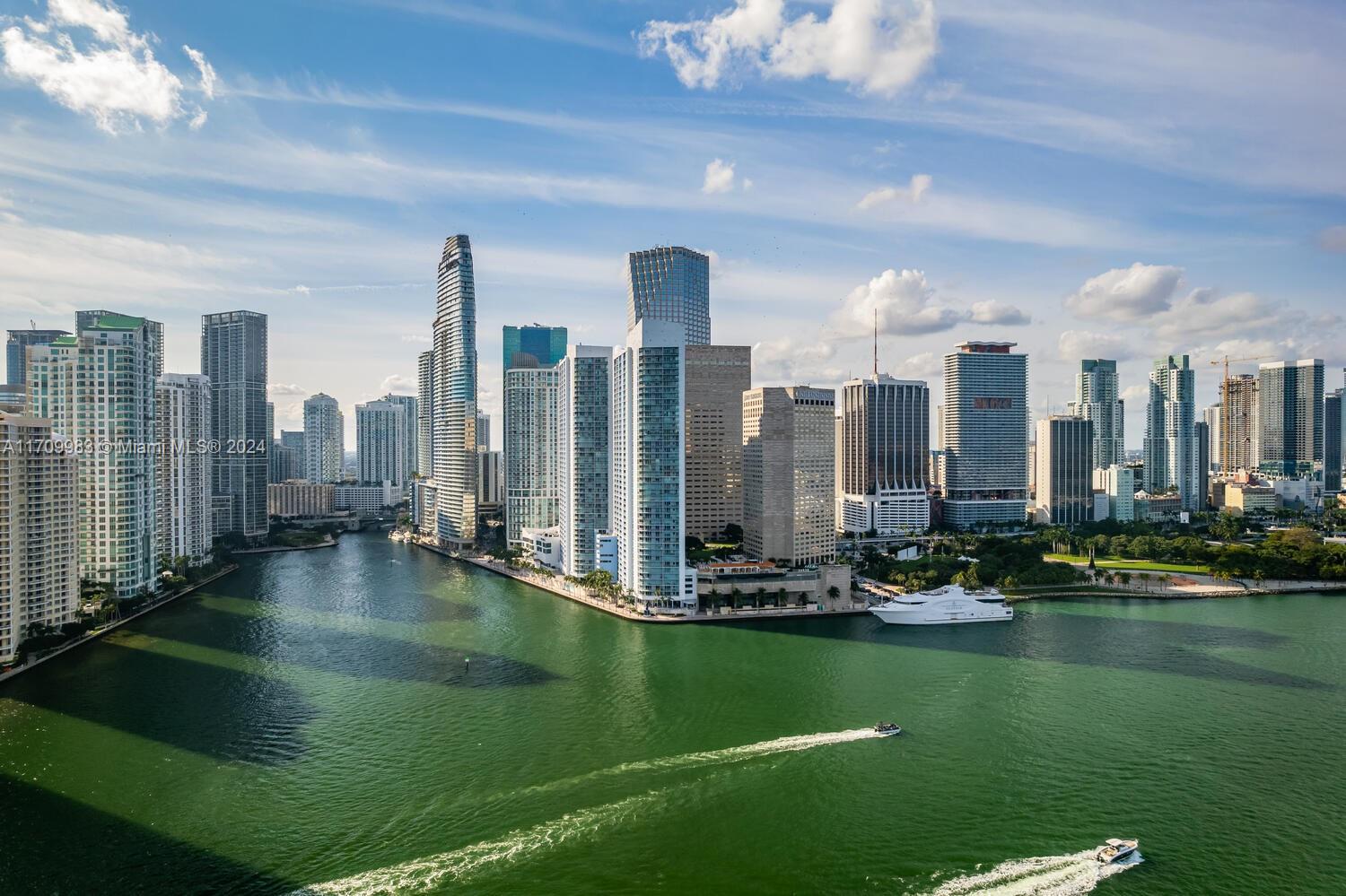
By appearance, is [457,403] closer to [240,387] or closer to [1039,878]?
[240,387]

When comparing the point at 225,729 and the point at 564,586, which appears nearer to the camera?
the point at 225,729

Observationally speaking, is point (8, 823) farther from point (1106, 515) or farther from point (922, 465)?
point (1106, 515)

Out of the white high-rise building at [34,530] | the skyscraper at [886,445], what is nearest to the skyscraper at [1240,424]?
the skyscraper at [886,445]

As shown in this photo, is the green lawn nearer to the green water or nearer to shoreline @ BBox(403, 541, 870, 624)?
the green water

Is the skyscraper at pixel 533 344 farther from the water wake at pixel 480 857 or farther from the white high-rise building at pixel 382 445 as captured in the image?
the water wake at pixel 480 857

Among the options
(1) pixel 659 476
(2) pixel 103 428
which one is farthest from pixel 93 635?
(1) pixel 659 476

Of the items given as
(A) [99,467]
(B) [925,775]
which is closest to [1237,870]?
(B) [925,775]

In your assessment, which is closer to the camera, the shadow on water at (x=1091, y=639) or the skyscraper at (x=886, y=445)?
the shadow on water at (x=1091, y=639)
